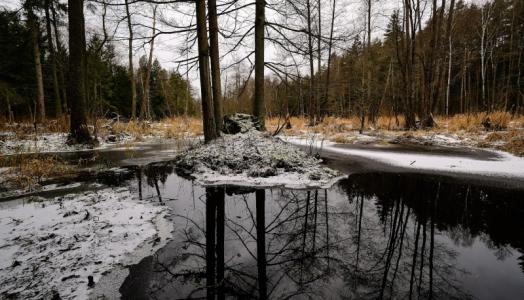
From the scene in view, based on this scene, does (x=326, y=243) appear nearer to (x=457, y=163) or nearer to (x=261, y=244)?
(x=261, y=244)

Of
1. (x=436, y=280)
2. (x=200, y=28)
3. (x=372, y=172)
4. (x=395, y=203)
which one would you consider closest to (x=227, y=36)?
(x=200, y=28)

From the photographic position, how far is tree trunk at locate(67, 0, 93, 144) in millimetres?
7984

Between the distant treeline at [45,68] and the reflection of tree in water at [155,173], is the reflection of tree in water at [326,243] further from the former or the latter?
the distant treeline at [45,68]

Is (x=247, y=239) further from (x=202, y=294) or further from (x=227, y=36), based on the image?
(x=227, y=36)

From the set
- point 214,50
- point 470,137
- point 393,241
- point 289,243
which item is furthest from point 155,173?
point 470,137

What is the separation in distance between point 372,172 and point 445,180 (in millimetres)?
1120

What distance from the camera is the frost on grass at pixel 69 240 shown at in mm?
1674

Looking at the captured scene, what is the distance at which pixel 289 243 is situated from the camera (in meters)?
2.26

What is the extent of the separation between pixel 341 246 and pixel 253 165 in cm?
267

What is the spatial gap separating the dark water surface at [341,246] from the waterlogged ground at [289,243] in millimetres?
11

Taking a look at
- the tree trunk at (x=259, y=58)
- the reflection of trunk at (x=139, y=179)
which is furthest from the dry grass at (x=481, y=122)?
the reflection of trunk at (x=139, y=179)

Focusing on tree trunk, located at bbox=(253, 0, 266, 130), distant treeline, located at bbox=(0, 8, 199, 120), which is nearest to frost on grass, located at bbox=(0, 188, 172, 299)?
tree trunk, located at bbox=(253, 0, 266, 130)

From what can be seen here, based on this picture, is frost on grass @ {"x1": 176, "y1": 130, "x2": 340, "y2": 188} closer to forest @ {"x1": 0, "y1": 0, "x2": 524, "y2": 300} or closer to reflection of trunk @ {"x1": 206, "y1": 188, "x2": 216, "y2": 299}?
forest @ {"x1": 0, "y1": 0, "x2": 524, "y2": 300}

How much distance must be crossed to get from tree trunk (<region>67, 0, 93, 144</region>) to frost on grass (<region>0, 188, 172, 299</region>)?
6.19 metres
